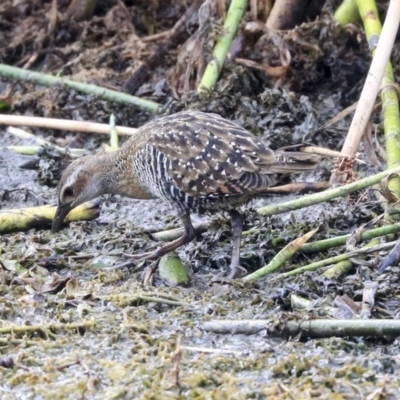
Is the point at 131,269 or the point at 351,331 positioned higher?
the point at 351,331

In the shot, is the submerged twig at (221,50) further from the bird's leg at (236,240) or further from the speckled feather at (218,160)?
the bird's leg at (236,240)

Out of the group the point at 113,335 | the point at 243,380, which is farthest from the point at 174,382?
the point at 113,335

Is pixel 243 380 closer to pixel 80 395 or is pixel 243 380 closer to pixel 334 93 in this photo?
pixel 80 395

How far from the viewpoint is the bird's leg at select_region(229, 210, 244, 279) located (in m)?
5.98

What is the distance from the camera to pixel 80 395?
14.1 feet

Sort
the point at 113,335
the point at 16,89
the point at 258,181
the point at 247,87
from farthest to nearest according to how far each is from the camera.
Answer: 1. the point at 16,89
2. the point at 247,87
3. the point at 258,181
4. the point at 113,335

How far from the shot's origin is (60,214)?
6691mm

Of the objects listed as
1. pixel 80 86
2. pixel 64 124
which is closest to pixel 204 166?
pixel 64 124

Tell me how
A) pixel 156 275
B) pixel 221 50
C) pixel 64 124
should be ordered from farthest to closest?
pixel 64 124 < pixel 221 50 < pixel 156 275

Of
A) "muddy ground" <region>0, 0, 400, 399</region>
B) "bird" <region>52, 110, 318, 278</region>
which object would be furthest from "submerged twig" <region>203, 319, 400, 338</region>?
"bird" <region>52, 110, 318, 278</region>

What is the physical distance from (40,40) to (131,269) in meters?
4.20

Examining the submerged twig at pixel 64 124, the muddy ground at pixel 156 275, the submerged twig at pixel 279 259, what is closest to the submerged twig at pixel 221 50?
the muddy ground at pixel 156 275

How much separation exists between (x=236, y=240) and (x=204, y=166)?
A: 0.48m

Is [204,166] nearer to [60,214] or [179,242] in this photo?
[179,242]
